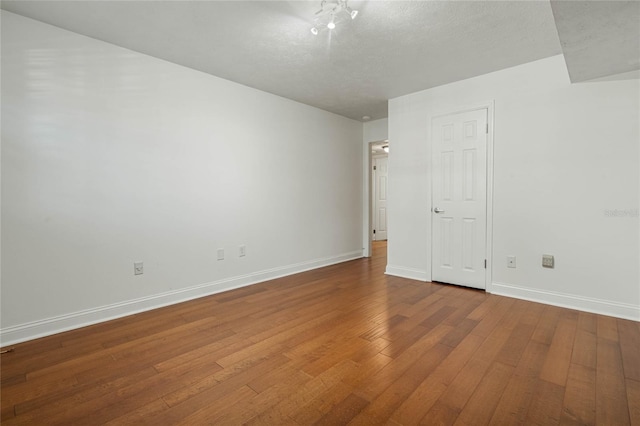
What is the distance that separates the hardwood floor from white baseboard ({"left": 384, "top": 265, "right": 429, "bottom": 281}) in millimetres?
940

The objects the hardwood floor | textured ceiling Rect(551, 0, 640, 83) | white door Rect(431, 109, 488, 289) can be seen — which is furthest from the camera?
white door Rect(431, 109, 488, 289)

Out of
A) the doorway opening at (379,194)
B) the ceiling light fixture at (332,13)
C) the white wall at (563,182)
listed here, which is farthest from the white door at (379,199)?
the ceiling light fixture at (332,13)

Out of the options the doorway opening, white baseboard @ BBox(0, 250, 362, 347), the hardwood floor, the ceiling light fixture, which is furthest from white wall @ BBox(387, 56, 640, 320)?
the doorway opening

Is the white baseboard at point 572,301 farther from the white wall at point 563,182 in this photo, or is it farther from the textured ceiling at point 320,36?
the textured ceiling at point 320,36

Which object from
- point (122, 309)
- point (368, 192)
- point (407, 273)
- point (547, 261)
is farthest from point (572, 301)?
point (122, 309)

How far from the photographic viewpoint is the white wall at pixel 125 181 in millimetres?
2326

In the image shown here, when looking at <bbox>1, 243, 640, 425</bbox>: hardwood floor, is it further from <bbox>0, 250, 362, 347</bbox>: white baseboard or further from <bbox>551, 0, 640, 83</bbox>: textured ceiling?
<bbox>551, 0, 640, 83</bbox>: textured ceiling

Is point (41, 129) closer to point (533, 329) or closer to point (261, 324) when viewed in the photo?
point (261, 324)

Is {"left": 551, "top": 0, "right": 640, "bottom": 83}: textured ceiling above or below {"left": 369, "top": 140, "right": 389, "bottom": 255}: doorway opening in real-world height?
above

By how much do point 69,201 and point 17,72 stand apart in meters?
1.04

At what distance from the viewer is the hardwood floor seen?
1519 millimetres

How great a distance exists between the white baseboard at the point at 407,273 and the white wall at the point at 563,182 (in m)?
0.81

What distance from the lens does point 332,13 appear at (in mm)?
2174

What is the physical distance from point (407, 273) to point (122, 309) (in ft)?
11.1
